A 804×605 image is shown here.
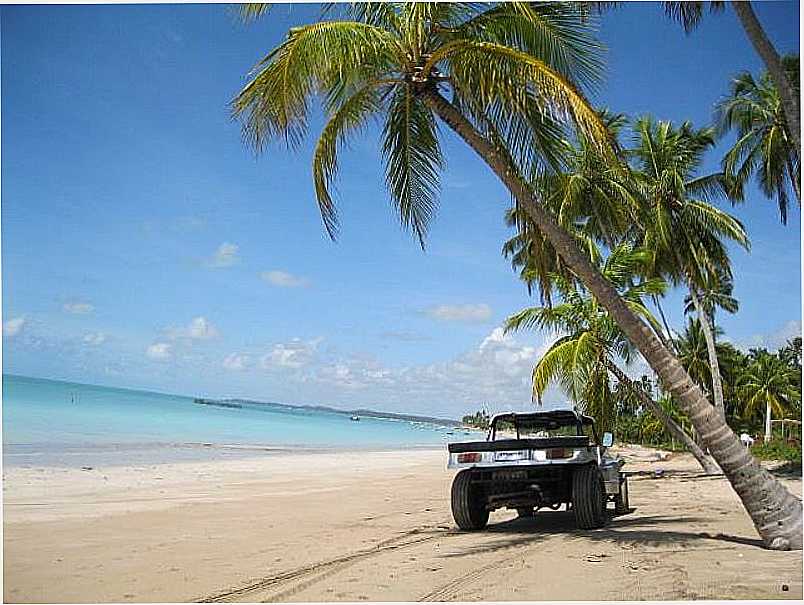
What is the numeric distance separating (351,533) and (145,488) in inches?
134

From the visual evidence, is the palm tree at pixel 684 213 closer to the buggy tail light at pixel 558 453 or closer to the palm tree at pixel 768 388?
the palm tree at pixel 768 388

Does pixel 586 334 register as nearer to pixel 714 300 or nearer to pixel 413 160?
pixel 714 300

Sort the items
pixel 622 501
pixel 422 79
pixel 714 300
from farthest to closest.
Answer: pixel 714 300, pixel 622 501, pixel 422 79

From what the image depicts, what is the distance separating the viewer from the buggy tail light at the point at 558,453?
6652 mm

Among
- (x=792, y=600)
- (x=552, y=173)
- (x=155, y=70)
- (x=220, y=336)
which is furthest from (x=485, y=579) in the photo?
(x=220, y=336)

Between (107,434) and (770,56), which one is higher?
(770,56)

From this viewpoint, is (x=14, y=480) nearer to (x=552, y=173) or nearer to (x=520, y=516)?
(x=520, y=516)

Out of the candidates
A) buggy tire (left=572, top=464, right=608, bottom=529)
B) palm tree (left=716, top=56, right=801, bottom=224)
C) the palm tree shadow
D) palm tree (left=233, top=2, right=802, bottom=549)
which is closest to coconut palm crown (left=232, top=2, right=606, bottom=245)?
palm tree (left=233, top=2, right=802, bottom=549)

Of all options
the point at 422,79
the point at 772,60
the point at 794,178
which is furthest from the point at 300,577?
the point at 794,178

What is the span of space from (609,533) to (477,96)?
324 cm

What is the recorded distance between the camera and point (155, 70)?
8.33 metres

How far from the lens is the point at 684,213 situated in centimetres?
1334

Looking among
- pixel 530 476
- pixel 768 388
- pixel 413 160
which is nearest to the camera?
pixel 413 160

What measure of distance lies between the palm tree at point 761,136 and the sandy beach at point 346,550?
12.4ft
